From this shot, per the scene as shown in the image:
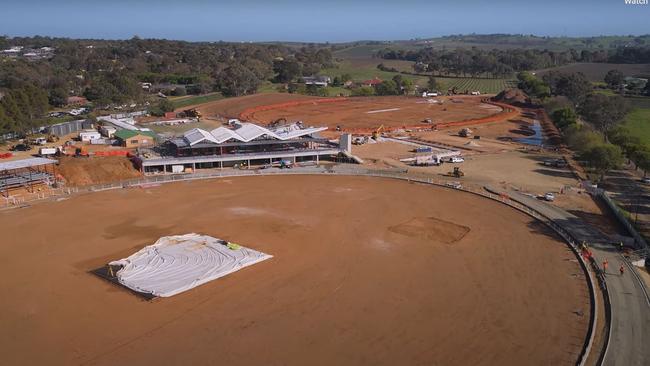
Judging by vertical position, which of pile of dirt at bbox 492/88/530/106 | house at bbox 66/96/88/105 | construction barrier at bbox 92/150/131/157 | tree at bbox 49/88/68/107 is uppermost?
tree at bbox 49/88/68/107

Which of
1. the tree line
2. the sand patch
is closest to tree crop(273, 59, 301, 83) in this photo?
the tree line

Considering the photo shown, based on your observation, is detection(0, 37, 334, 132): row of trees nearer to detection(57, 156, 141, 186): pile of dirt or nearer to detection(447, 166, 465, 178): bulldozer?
detection(57, 156, 141, 186): pile of dirt

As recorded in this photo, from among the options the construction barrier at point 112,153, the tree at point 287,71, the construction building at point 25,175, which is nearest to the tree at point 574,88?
the tree at point 287,71

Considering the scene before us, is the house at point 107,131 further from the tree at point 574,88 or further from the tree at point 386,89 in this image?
the tree at point 574,88

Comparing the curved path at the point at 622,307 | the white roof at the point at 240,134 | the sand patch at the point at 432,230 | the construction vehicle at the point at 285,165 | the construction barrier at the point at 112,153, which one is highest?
the white roof at the point at 240,134

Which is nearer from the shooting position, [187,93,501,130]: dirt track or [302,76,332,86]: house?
[187,93,501,130]: dirt track

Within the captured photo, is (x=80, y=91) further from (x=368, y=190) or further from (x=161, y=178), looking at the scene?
(x=368, y=190)
